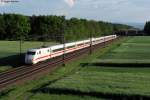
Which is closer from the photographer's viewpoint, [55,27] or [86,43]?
[86,43]

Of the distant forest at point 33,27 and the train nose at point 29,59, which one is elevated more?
the distant forest at point 33,27

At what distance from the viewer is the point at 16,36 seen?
14750 cm

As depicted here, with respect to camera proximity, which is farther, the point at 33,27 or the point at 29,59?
the point at 33,27

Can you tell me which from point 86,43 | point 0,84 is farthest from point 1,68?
point 86,43

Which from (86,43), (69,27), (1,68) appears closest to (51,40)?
(69,27)

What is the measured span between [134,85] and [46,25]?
123435 millimetres

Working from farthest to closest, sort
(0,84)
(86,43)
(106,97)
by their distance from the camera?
(86,43) → (0,84) → (106,97)

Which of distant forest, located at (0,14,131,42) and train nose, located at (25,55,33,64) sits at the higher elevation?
distant forest, located at (0,14,131,42)

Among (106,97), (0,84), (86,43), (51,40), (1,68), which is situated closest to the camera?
(106,97)

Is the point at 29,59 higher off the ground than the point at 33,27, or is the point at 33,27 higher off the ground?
the point at 33,27

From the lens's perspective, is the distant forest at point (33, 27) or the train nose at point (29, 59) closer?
the train nose at point (29, 59)

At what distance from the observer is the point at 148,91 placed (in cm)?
2820

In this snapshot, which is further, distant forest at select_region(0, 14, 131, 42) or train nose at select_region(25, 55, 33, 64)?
distant forest at select_region(0, 14, 131, 42)

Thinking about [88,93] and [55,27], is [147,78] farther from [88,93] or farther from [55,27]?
[55,27]
